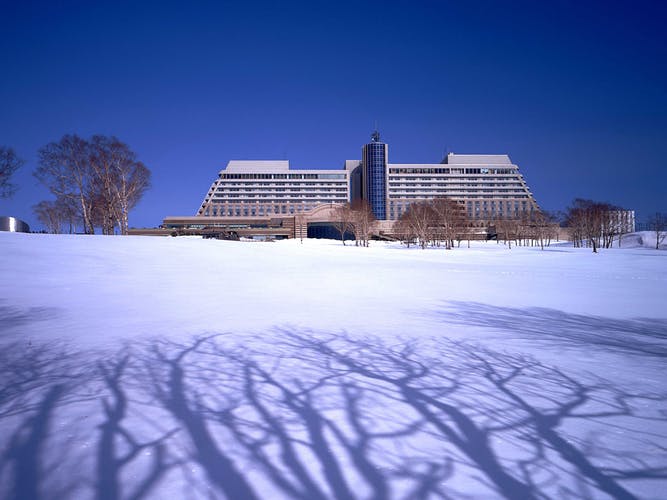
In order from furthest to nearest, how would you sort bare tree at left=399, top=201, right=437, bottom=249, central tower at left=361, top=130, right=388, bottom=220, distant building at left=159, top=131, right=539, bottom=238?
central tower at left=361, top=130, right=388, bottom=220 < distant building at left=159, top=131, right=539, bottom=238 < bare tree at left=399, top=201, right=437, bottom=249

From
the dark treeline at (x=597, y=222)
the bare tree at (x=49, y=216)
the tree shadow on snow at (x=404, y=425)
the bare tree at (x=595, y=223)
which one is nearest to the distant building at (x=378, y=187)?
the bare tree at (x=49, y=216)

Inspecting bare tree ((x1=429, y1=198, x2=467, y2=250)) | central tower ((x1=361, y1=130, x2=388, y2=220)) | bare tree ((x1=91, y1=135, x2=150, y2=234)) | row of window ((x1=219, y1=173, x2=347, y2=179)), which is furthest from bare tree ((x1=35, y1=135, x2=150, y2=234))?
central tower ((x1=361, y1=130, x2=388, y2=220))

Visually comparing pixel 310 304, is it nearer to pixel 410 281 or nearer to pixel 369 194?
pixel 410 281

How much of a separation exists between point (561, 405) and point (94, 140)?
48.5 meters

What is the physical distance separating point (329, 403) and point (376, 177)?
12274 centimetres

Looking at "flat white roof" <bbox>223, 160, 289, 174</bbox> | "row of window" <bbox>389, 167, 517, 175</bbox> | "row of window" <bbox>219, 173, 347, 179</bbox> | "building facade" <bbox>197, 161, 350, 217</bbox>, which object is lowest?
"building facade" <bbox>197, 161, 350, 217</bbox>

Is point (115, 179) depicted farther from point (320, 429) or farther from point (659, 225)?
point (659, 225)

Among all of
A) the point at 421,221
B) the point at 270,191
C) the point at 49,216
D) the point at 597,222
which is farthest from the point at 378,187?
the point at 49,216

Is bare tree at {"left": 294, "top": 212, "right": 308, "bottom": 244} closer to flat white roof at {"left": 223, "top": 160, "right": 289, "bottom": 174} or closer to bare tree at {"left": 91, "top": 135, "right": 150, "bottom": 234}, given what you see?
flat white roof at {"left": 223, "top": 160, "right": 289, "bottom": 174}

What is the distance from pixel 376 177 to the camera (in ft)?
401

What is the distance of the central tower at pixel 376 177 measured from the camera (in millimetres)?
119750

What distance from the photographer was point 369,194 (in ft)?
398

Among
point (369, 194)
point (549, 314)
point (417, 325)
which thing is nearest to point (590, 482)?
point (417, 325)

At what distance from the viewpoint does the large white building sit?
11131 centimetres
